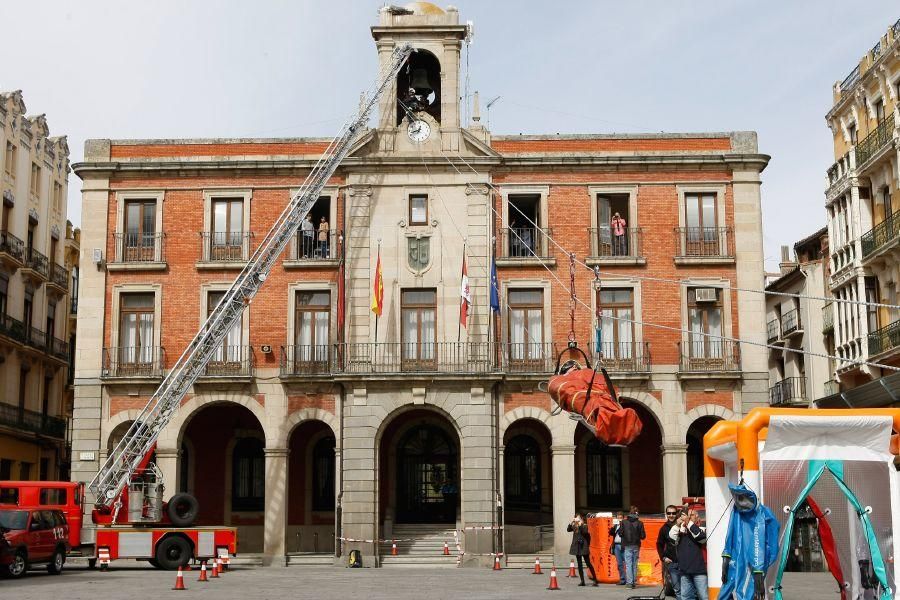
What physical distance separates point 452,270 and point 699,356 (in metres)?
8.22

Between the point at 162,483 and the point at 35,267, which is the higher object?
the point at 35,267

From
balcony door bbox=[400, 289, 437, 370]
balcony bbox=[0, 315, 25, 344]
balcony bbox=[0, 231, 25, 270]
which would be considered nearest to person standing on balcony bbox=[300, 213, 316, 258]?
balcony door bbox=[400, 289, 437, 370]

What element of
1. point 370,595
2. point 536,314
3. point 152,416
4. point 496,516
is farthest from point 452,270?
point 370,595

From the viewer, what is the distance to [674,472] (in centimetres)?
3709

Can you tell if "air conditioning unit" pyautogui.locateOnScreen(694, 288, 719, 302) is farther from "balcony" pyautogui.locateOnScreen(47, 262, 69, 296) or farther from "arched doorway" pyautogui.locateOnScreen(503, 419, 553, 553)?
"balcony" pyautogui.locateOnScreen(47, 262, 69, 296)

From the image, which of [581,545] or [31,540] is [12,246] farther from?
[581,545]

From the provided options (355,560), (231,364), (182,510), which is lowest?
(355,560)

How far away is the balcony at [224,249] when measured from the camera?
3872 centimetres

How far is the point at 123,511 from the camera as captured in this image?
34000 mm

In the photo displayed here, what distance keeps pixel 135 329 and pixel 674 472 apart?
17.7 m

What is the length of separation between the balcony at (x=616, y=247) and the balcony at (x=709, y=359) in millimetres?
3172

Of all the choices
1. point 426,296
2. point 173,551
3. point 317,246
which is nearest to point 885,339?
point 426,296

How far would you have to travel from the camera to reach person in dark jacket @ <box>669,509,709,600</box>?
19.5m

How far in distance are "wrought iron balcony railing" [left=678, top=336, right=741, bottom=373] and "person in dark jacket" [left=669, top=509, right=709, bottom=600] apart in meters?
18.0
